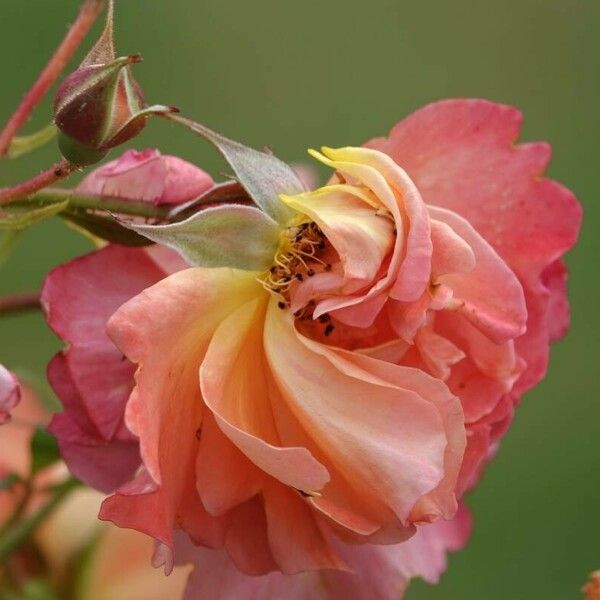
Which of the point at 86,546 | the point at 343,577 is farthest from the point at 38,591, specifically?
the point at 343,577

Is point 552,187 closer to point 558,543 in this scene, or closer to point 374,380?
point 374,380

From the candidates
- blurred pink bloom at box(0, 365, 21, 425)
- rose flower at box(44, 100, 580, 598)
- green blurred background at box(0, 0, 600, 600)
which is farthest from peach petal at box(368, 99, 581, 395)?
green blurred background at box(0, 0, 600, 600)

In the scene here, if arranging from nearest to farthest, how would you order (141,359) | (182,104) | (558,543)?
(141,359) < (558,543) < (182,104)

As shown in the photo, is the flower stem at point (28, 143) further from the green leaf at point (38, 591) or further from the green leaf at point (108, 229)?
the green leaf at point (38, 591)

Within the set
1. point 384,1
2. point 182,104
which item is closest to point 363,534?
point 182,104

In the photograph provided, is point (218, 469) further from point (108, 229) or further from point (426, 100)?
point (426, 100)

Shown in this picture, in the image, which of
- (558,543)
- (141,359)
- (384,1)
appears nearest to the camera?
(141,359)

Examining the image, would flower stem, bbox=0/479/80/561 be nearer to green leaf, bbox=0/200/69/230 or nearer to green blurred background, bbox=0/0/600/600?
green leaf, bbox=0/200/69/230
